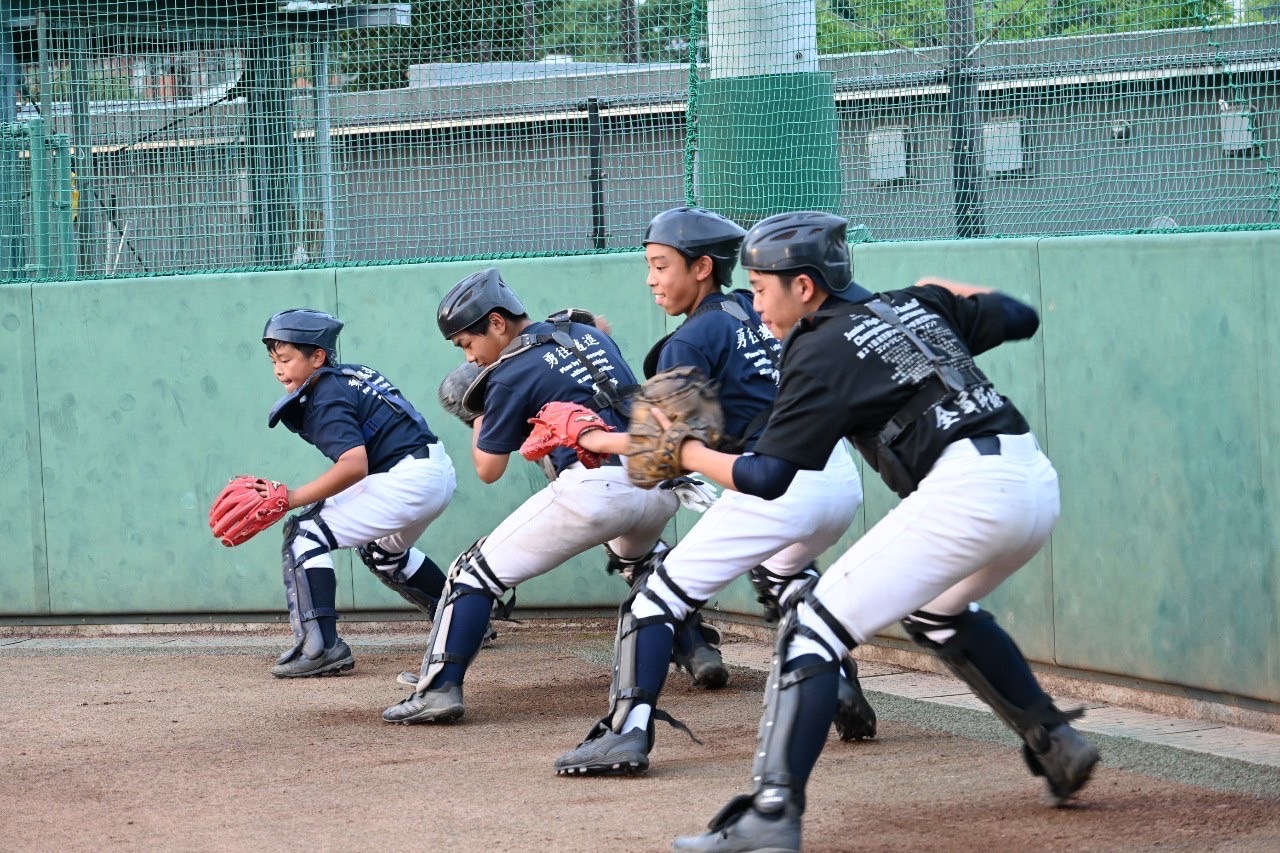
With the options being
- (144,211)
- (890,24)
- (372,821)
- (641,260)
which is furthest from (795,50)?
(372,821)

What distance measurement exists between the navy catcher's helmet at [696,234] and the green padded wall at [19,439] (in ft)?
13.7

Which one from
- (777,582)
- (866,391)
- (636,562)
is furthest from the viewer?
(636,562)

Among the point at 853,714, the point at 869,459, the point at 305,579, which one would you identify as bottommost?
the point at 853,714

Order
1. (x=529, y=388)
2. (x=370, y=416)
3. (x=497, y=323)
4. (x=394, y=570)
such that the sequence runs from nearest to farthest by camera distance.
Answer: (x=529, y=388) → (x=497, y=323) → (x=370, y=416) → (x=394, y=570)

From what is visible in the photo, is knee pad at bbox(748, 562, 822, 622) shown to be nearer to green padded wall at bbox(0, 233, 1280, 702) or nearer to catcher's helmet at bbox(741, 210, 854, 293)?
green padded wall at bbox(0, 233, 1280, 702)

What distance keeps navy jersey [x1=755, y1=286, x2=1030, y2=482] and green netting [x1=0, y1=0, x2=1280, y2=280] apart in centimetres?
201

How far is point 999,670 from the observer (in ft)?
12.7

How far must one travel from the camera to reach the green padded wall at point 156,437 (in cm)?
747

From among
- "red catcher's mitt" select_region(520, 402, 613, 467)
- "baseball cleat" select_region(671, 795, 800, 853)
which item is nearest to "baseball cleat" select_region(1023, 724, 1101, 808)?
"baseball cleat" select_region(671, 795, 800, 853)

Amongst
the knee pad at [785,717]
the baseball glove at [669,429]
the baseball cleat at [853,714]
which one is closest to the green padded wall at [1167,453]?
the baseball cleat at [853,714]

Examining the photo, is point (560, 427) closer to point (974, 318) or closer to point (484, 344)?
point (484, 344)

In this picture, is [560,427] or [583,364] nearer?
[560,427]

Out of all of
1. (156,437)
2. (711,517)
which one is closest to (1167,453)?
(711,517)

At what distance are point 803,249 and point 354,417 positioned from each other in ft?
9.68
